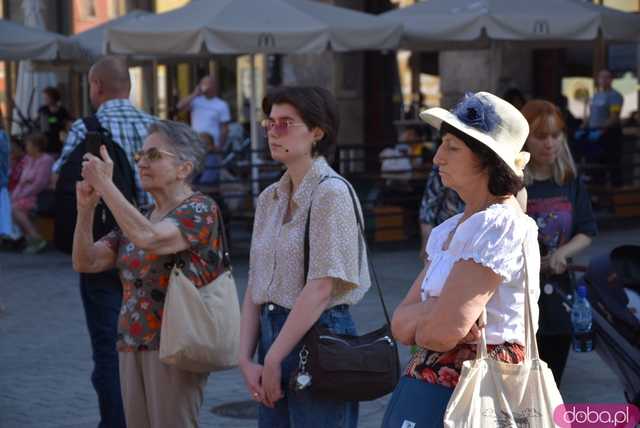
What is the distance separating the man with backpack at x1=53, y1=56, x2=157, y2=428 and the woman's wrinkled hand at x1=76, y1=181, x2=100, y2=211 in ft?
2.96

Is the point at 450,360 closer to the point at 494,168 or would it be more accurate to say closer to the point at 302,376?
the point at 494,168

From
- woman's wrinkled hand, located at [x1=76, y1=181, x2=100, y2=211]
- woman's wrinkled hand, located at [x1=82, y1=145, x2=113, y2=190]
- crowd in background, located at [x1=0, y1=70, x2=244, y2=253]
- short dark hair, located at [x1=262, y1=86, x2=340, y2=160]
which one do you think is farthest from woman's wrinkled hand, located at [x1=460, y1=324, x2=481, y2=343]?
crowd in background, located at [x1=0, y1=70, x2=244, y2=253]

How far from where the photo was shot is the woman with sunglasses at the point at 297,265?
160 inches

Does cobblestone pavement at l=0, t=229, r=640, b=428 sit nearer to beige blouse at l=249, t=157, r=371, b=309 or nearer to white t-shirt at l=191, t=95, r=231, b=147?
beige blouse at l=249, t=157, r=371, b=309

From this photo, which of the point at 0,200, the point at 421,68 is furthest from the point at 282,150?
the point at 421,68

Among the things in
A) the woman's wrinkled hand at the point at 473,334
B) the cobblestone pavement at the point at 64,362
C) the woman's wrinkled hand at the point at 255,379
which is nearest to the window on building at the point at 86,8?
the cobblestone pavement at the point at 64,362

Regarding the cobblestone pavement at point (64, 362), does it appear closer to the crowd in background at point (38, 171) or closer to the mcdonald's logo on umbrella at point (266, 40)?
the crowd in background at point (38, 171)

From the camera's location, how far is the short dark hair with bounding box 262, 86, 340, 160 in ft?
13.8

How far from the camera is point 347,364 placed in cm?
404

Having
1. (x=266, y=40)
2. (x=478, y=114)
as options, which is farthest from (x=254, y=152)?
(x=478, y=114)

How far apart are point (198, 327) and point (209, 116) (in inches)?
529

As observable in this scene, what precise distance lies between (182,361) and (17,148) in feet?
43.4

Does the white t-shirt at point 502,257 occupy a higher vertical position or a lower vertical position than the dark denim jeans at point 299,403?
higher

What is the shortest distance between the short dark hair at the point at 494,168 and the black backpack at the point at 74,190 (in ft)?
9.61
